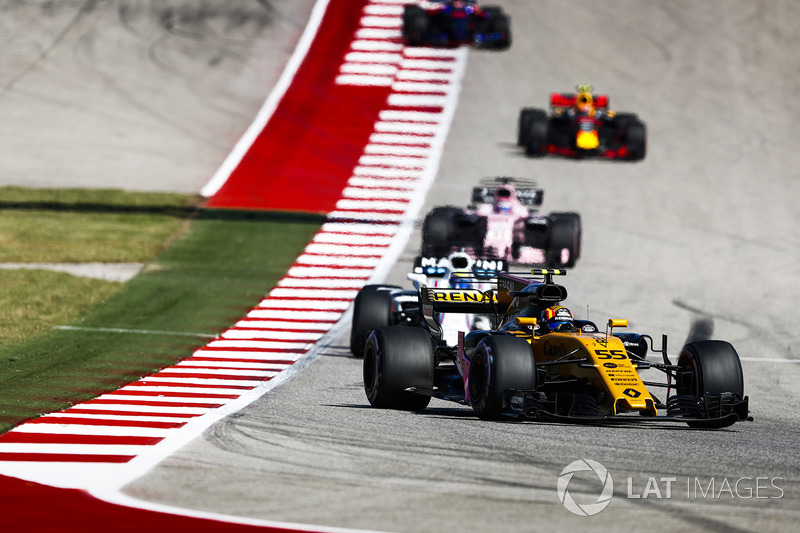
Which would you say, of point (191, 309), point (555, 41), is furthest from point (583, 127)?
point (191, 309)

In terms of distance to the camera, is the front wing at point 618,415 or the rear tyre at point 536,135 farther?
the rear tyre at point 536,135

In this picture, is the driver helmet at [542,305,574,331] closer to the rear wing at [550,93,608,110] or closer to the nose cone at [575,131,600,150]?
the rear wing at [550,93,608,110]

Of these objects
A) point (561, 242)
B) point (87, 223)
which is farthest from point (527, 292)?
point (87, 223)

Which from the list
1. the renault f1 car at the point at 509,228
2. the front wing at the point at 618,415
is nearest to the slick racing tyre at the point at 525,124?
the renault f1 car at the point at 509,228

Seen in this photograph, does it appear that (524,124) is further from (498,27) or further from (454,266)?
(454,266)

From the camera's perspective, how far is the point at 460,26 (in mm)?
44594

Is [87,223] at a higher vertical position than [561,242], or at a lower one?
lower

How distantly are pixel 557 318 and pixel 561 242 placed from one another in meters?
12.3

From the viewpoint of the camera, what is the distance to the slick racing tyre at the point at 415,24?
4328 centimetres

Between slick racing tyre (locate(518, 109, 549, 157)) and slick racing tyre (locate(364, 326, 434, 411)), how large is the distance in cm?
2186

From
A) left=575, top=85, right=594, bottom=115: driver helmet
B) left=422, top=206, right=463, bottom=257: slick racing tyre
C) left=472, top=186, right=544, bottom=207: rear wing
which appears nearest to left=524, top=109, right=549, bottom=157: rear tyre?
left=575, top=85, right=594, bottom=115: driver helmet

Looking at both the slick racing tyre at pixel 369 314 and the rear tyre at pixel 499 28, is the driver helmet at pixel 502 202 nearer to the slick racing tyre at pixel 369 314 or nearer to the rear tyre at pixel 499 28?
the slick racing tyre at pixel 369 314

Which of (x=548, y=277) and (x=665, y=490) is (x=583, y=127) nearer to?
(x=548, y=277)

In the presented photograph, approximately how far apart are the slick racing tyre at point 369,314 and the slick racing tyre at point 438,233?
245 inches
